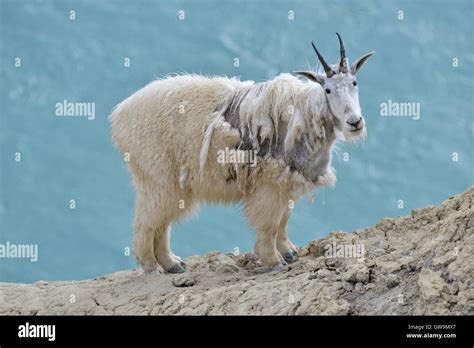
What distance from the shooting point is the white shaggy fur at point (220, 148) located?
36.8 feet

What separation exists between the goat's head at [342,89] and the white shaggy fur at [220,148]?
0.20 metres

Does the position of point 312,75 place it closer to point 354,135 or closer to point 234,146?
point 354,135

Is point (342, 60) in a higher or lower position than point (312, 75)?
higher

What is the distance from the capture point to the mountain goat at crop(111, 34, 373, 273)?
11.1m

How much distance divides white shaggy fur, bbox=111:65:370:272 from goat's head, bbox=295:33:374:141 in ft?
0.64

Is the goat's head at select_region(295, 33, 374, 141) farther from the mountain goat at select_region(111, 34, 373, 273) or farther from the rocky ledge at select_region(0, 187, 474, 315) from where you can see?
the rocky ledge at select_region(0, 187, 474, 315)

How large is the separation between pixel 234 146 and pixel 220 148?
186 millimetres

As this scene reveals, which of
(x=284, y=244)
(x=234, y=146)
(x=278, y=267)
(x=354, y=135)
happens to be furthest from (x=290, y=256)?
(x=354, y=135)

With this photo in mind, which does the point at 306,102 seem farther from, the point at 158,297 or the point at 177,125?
the point at 158,297

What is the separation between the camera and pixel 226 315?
31.8 feet

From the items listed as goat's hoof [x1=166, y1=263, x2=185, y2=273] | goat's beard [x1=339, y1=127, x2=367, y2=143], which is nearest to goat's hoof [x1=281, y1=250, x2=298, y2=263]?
goat's hoof [x1=166, y1=263, x2=185, y2=273]

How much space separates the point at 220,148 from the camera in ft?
37.4

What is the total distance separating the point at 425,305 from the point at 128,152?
5.18m
